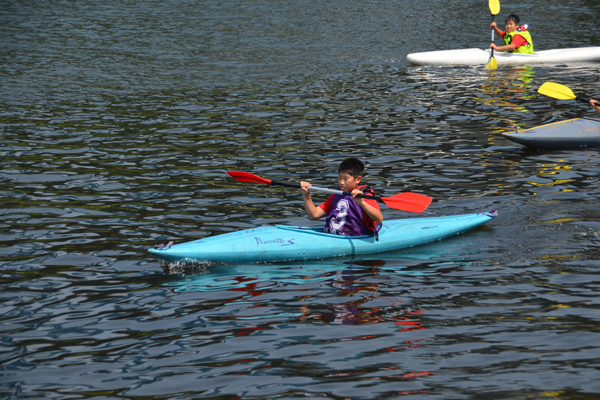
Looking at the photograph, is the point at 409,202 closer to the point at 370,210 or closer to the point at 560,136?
the point at 370,210

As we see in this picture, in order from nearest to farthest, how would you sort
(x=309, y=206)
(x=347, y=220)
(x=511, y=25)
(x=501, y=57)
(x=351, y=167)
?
1. (x=351, y=167)
2. (x=309, y=206)
3. (x=347, y=220)
4. (x=511, y=25)
5. (x=501, y=57)

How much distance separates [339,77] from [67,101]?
662 centimetres

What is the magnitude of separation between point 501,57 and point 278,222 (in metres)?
13.2

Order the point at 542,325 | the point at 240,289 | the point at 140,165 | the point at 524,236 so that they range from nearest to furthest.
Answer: the point at 542,325 → the point at 240,289 → the point at 524,236 → the point at 140,165

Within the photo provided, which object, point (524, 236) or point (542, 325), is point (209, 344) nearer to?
point (542, 325)

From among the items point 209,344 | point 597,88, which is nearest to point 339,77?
point 597,88

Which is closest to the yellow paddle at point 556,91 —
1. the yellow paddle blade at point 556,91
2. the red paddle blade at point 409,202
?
the yellow paddle blade at point 556,91

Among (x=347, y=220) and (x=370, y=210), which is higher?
(x=370, y=210)

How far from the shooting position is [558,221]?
26.2 ft

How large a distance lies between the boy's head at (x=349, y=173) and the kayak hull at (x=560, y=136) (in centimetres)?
490

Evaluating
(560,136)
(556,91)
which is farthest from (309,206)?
(556,91)

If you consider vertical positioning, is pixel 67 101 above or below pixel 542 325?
above

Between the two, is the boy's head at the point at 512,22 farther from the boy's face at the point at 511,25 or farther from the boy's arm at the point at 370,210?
the boy's arm at the point at 370,210

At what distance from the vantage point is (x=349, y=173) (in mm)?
7125
